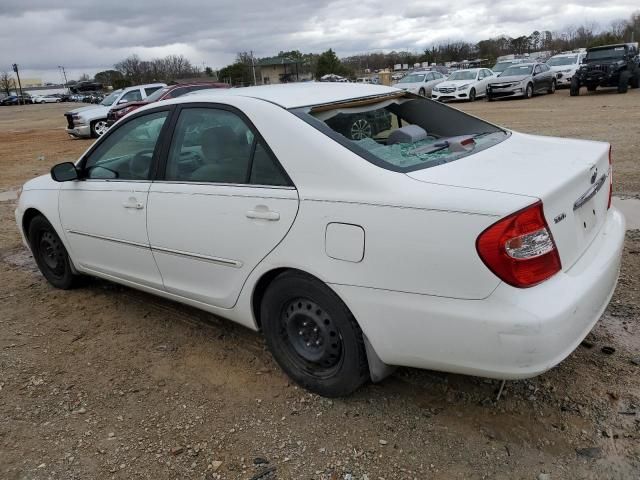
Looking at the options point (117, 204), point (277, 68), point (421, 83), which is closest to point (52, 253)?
point (117, 204)

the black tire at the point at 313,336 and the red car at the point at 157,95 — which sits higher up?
the red car at the point at 157,95

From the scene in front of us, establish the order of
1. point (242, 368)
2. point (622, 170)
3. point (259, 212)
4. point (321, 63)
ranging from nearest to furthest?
point (259, 212) < point (242, 368) < point (622, 170) < point (321, 63)

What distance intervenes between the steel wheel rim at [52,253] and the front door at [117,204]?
39 centimetres

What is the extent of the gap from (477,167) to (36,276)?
440 cm

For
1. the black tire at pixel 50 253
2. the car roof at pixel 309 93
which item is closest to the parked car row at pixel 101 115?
the black tire at pixel 50 253

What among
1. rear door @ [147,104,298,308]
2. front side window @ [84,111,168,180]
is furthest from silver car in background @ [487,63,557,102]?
rear door @ [147,104,298,308]

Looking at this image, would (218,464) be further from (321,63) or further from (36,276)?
(321,63)

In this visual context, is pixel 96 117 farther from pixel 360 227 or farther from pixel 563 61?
pixel 563 61

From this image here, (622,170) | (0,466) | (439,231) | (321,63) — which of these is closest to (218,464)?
(0,466)

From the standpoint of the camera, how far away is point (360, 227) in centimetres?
252

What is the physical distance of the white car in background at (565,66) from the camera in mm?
26344

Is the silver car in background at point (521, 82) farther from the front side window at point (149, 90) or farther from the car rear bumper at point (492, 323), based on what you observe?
the car rear bumper at point (492, 323)

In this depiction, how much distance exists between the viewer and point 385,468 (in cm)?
251

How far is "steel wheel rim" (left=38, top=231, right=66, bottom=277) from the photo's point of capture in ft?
15.3
